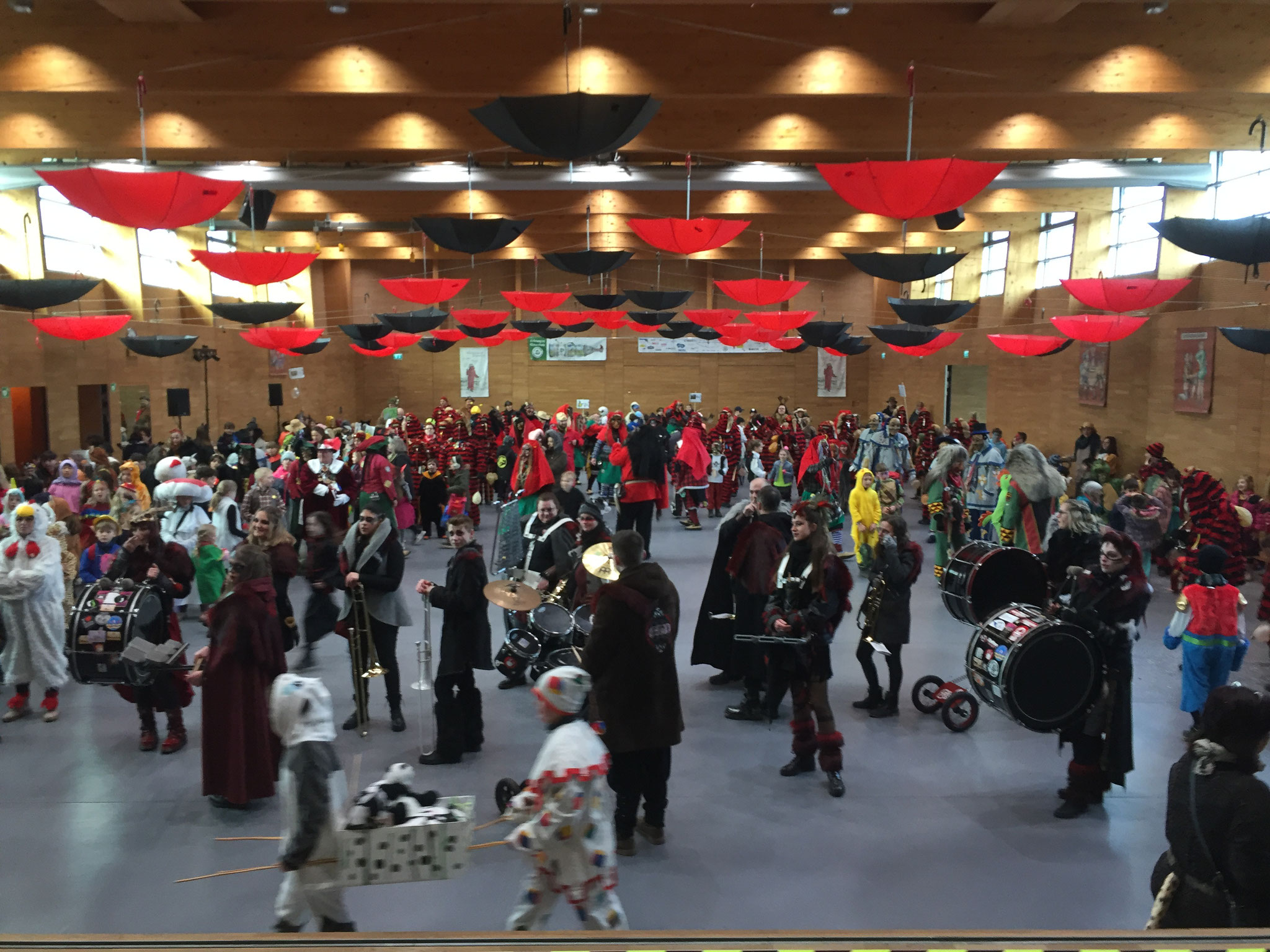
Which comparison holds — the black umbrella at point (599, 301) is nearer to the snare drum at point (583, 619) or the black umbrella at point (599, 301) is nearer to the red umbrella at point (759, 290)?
the red umbrella at point (759, 290)

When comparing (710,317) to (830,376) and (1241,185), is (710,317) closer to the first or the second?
(1241,185)

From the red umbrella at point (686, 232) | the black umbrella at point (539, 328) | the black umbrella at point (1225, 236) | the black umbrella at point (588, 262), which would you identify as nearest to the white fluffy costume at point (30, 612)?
the black umbrella at point (588, 262)

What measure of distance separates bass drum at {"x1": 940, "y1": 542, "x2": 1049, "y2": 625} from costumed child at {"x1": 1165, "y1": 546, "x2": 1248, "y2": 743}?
809 millimetres

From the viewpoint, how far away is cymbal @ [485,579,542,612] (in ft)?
15.8

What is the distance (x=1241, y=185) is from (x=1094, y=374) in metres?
4.61

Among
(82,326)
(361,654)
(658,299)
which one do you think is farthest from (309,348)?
(361,654)

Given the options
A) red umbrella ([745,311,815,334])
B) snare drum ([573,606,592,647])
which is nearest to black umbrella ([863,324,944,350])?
red umbrella ([745,311,815,334])

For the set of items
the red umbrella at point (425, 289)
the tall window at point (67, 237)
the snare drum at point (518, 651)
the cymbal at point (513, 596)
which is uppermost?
the tall window at point (67, 237)

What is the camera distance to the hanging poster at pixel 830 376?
28516 millimetres

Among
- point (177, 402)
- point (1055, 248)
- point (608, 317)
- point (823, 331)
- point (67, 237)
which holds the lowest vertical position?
point (177, 402)

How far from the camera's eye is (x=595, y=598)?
14.4 feet

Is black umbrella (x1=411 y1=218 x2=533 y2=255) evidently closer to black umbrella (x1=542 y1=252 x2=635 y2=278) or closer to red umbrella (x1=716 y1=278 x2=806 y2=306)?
black umbrella (x1=542 y1=252 x2=635 y2=278)

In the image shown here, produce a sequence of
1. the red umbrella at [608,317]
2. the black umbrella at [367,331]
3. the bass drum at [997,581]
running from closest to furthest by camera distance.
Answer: the bass drum at [997,581], the black umbrella at [367,331], the red umbrella at [608,317]

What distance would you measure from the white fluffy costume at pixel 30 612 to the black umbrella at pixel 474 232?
11.1ft
